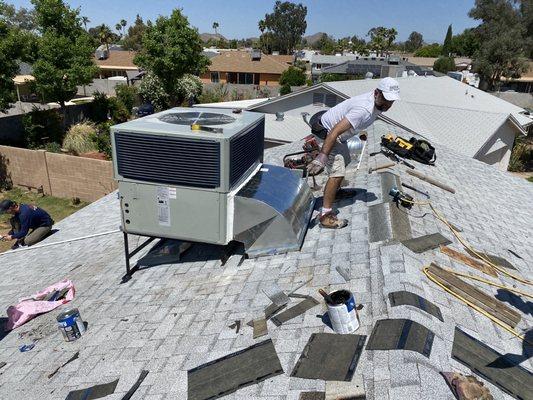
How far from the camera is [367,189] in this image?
21.4 ft

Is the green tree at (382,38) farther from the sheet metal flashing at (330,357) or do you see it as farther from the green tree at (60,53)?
the sheet metal flashing at (330,357)

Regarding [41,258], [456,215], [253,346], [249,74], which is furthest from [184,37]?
[253,346]

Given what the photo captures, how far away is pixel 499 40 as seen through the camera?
146ft

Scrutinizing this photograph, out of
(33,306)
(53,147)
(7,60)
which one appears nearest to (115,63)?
(53,147)

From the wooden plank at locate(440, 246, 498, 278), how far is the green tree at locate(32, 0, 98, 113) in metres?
22.8

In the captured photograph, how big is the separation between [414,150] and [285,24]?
103 meters

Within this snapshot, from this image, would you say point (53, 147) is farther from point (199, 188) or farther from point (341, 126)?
point (341, 126)

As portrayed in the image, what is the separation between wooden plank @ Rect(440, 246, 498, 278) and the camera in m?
4.64

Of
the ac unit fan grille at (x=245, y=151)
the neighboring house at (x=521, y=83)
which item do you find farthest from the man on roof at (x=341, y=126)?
the neighboring house at (x=521, y=83)

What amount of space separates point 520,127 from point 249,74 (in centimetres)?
3631

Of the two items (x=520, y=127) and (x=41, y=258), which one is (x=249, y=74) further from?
(x=41, y=258)

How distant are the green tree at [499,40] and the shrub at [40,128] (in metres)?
45.9

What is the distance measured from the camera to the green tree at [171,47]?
2837cm

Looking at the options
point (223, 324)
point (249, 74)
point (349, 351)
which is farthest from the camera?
point (249, 74)
